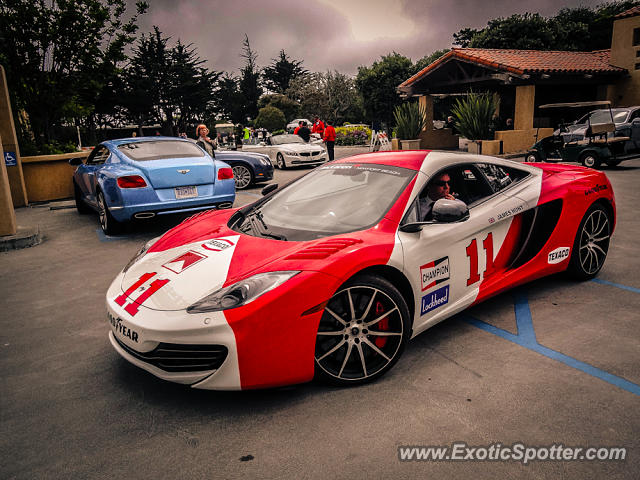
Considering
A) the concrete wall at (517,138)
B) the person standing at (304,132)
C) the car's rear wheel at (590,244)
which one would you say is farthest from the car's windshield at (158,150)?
the concrete wall at (517,138)

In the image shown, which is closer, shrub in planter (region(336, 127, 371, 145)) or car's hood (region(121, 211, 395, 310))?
car's hood (region(121, 211, 395, 310))

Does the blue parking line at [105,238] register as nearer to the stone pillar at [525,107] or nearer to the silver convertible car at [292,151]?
the silver convertible car at [292,151]

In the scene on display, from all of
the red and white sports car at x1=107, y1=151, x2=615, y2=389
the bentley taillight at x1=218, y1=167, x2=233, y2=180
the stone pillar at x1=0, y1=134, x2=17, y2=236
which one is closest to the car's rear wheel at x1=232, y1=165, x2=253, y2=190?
the bentley taillight at x1=218, y1=167, x2=233, y2=180

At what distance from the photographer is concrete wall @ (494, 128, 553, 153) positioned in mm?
18031

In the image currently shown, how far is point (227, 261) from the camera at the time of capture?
2.86m

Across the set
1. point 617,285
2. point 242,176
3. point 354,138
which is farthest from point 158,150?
point 354,138

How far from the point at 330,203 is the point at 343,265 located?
1000 mm

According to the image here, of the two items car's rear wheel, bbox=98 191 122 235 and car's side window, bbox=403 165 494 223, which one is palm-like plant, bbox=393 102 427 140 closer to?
car's rear wheel, bbox=98 191 122 235

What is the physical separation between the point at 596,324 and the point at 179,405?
303cm

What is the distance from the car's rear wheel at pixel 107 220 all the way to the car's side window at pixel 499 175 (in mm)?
5481

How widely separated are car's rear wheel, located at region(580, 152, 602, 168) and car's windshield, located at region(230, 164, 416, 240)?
11389 mm

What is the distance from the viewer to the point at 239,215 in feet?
12.6

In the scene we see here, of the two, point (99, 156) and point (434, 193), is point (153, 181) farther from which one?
point (434, 193)

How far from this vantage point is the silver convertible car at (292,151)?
1606 centimetres
